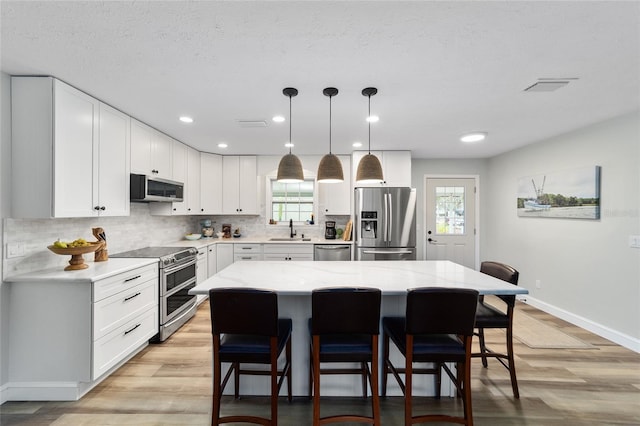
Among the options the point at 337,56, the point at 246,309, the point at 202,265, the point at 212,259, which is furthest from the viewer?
the point at 212,259

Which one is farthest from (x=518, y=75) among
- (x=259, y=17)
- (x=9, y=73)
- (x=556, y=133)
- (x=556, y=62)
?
(x=9, y=73)

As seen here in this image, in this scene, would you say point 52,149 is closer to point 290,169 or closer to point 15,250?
point 15,250

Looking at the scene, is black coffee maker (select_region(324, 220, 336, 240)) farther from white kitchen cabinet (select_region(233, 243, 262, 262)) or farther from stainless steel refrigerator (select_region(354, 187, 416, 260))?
white kitchen cabinet (select_region(233, 243, 262, 262))

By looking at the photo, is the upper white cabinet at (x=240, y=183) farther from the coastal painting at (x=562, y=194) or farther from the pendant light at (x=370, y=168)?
the coastal painting at (x=562, y=194)

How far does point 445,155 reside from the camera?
5164 millimetres

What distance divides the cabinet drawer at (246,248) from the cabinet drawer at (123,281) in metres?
1.65

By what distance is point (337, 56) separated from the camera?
1875mm

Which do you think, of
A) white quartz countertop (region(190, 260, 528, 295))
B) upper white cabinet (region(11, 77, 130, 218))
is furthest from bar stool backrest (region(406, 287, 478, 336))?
upper white cabinet (region(11, 77, 130, 218))

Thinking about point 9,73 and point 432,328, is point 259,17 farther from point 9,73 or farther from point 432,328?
point 9,73

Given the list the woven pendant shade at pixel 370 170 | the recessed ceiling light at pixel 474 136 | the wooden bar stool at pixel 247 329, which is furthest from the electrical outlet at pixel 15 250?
the recessed ceiling light at pixel 474 136

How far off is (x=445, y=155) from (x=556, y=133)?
5.34 ft

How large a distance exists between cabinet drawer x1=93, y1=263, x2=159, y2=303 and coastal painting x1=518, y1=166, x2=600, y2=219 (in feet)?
16.1

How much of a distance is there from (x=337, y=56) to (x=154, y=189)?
102 inches

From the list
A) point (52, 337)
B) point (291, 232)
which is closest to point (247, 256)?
point (291, 232)
